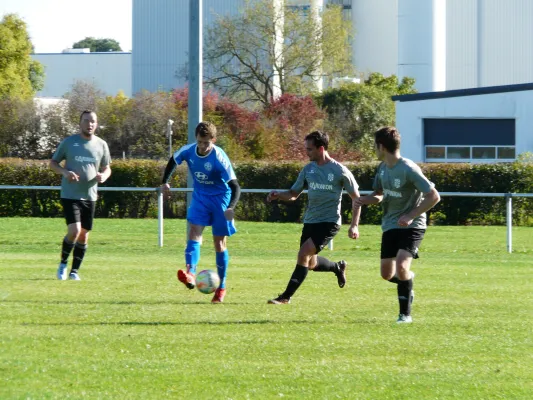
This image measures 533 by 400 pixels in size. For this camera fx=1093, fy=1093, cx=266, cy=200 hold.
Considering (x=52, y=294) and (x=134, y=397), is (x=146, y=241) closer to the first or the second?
(x=52, y=294)

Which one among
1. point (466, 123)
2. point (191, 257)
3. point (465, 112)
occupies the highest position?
point (465, 112)

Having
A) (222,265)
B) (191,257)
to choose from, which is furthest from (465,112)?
(191,257)

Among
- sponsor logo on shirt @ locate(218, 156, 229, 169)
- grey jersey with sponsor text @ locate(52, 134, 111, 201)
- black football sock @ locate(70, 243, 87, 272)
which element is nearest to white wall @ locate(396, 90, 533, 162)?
black football sock @ locate(70, 243, 87, 272)

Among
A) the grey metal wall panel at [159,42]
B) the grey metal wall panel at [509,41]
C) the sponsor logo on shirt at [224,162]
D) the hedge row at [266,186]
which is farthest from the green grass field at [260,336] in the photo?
the grey metal wall panel at [159,42]

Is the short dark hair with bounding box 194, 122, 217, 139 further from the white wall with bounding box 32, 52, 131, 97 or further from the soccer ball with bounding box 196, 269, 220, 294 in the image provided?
the white wall with bounding box 32, 52, 131, 97

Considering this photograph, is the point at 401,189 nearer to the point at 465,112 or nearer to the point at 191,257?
the point at 191,257

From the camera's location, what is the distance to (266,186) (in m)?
30.8

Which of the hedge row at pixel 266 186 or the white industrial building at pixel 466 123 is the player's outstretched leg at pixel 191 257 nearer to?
the hedge row at pixel 266 186

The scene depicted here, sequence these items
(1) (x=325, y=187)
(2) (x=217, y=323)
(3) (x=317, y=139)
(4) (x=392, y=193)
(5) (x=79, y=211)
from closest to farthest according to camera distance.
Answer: (2) (x=217, y=323), (4) (x=392, y=193), (3) (x=317, y=139), (1) (x=325, y=187), (5) (x=79, y=211)

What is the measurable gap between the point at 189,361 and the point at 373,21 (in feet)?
242

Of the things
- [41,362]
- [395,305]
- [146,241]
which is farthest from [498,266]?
[41,362]

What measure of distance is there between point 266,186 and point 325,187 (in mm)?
19355

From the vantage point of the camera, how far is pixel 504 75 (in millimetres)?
68500

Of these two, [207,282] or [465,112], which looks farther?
[465,112]
